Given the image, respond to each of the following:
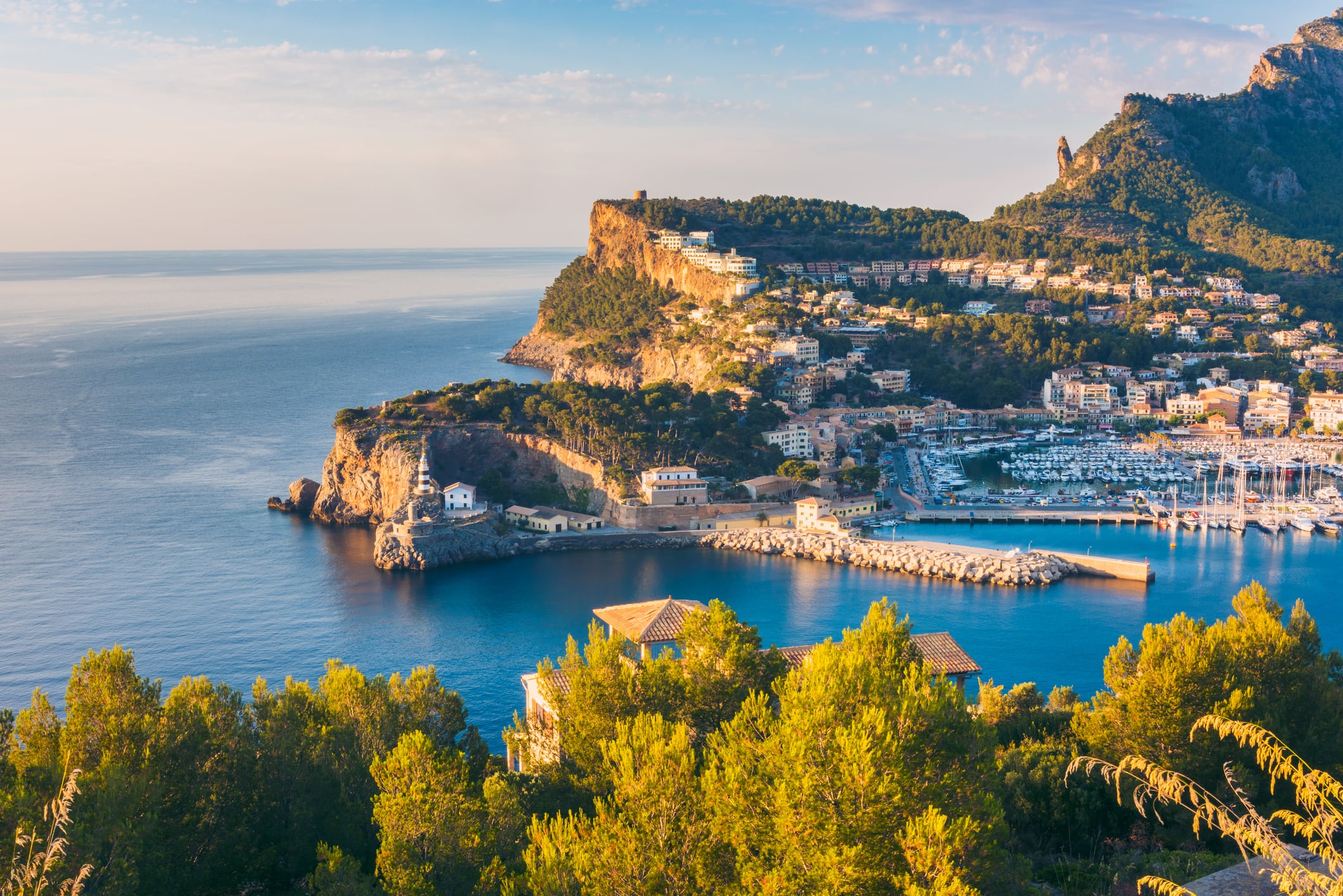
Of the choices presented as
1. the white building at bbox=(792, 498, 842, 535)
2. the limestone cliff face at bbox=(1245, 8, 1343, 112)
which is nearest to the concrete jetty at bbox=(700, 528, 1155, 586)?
the white building at bbox=(792, 498, 842, 535)

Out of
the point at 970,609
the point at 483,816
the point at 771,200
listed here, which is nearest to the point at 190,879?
the point at 483,816

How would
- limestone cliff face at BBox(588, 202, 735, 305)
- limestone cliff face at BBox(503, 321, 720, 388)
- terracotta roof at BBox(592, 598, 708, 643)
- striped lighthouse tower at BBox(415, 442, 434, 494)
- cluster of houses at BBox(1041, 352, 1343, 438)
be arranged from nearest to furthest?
1. terracotta roof at BBox(592, 598, 708, 643)
2. striped lighthouse tower at BBox(415, 442, 434, 494)
3. cluster of houses at BBox(1041, 352, 1343, 438)
4. limestone cliff face at BBox(503, 321, 720, 388)
5. limestone cliff face at BBox(588, 202, 735, 305)

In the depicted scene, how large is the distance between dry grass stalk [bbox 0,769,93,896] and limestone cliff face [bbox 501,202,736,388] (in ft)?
152

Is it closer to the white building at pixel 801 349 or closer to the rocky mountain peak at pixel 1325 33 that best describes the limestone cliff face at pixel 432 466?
the white building at pixel 801 349

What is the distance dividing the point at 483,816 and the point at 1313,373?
60.2 m


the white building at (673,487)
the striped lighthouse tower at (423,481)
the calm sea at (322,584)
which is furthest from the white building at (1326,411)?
the striped lighthouse tower at (423,481)

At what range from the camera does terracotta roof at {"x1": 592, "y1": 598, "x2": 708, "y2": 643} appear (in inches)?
671

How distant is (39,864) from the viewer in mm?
7973

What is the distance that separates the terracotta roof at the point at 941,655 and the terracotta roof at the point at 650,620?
5.39 feet

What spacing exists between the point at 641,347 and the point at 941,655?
51206mm

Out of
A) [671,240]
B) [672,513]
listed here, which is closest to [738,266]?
[671,240]

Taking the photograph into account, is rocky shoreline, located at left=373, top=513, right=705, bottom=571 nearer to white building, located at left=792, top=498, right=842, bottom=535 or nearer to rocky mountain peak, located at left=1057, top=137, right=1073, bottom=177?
white building, located at left=792, top=498, right=842, bottom=535

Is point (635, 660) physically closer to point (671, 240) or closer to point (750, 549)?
point (750, 549)

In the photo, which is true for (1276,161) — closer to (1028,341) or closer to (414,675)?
(1028,341)
